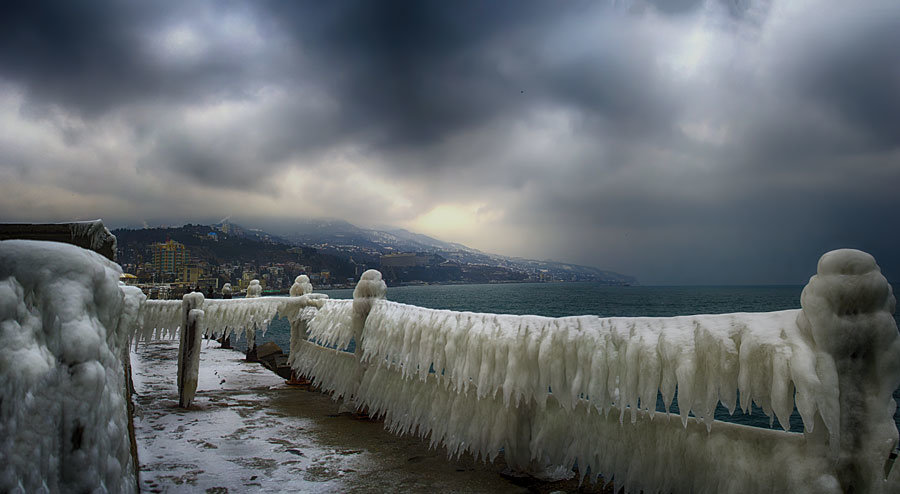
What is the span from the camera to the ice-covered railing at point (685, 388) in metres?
2.73

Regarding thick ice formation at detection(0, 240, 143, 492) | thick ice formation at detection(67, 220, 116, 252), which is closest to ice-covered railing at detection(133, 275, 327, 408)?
thick ice formation at detection(67, 220, 116, 252)

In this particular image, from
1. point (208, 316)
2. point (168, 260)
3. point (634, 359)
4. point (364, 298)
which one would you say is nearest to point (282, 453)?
point (364, 298)

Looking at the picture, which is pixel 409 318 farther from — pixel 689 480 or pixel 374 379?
pixel 689 480

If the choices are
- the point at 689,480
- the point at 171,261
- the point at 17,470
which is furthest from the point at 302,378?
the point at 171,261

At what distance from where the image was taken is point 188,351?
8.48 meters

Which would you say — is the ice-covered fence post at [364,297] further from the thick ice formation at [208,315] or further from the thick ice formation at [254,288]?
the thick ice formation at [254,288]

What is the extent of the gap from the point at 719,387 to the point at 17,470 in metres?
3.57

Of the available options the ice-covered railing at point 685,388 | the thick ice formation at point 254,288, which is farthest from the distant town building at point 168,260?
the ice-covered railing at point 685,388

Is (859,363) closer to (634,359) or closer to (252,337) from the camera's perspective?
(634,359)

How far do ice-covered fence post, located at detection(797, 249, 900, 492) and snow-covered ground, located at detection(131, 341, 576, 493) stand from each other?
254 centimetres

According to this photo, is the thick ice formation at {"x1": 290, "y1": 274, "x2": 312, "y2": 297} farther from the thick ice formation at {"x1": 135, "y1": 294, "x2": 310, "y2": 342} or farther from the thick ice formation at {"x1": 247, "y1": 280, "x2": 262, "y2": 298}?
the thick ice formation at {"x1": 247, "y1": 280, "x2": 262, "y2": 298}

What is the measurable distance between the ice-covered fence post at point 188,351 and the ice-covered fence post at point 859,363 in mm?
8932

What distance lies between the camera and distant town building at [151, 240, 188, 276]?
59156 millimetres

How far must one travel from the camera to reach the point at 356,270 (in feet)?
386
